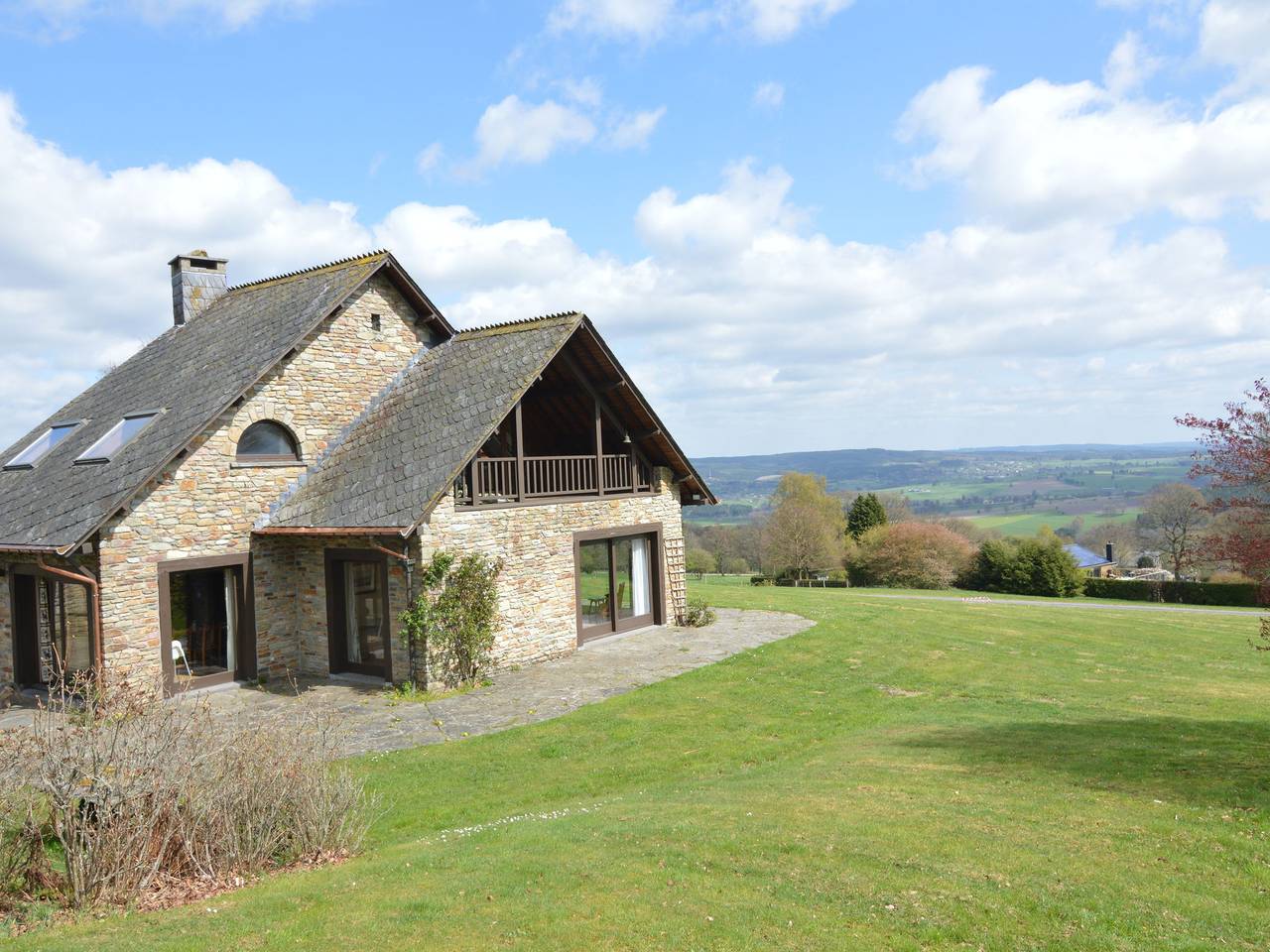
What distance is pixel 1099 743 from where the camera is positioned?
11.8 meters

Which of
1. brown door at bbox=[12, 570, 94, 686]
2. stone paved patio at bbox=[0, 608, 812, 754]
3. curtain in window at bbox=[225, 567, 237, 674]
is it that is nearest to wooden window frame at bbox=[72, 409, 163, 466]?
brown door at bbox=[12, 570, 94, 686]

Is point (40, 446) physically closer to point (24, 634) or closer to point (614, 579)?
point (24, 634)

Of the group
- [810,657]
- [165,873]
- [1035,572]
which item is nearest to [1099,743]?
[810,657]

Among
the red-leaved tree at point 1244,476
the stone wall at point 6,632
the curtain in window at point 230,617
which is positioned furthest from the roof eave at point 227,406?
the red-leaved tree at point 1244,476

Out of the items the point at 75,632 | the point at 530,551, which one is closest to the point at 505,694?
the point at 530,551

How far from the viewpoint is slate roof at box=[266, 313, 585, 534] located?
52.0 feet

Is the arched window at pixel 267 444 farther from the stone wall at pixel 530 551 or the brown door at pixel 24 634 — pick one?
the brown door at pixel 24 634

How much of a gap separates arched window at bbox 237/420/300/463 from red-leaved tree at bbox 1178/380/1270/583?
15.1 meters

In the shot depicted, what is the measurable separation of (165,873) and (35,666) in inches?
472

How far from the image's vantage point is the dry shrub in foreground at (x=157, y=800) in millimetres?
7035

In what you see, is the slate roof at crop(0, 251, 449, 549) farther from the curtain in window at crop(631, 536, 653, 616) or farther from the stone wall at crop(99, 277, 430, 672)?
the curtain in window at crop(631, 536, 653, 616)

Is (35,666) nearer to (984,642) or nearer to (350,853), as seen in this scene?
(350,853)

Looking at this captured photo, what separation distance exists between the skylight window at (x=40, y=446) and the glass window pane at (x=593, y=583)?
440 inches

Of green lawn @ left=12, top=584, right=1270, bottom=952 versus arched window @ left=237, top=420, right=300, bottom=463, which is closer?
green lawn @ left=12, top=584, right=1270, bottom=952
